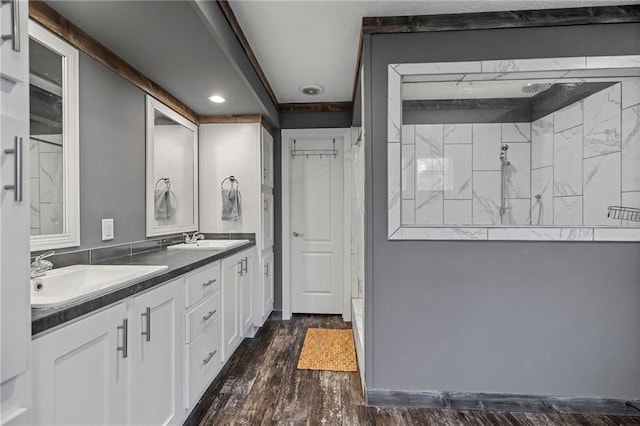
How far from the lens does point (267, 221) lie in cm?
348

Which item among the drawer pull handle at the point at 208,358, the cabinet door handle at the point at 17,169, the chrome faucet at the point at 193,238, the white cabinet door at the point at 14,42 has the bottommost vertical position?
the drawer pull handle at the point at 208,358

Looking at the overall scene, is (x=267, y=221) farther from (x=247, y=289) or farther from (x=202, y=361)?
(x=202, y=361)

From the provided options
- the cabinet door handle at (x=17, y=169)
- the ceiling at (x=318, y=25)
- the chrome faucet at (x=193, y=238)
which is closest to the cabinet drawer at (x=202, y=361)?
the chrome faucet at (x=193, y=238)

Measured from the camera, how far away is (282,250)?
370 centimetres

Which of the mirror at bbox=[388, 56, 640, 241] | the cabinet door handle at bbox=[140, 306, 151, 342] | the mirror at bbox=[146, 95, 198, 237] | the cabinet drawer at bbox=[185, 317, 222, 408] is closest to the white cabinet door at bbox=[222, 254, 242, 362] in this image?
the cabinet drawer at bbox=[185, 317, 222, 408]

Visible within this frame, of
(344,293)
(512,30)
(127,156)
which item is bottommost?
(344,293)

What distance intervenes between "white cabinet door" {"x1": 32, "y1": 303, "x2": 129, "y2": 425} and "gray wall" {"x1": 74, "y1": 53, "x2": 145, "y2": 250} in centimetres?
85

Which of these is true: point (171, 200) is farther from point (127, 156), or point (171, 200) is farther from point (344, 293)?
point (344, 293)

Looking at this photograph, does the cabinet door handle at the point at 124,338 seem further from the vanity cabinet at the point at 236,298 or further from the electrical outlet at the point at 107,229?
the vanity cabinet at the point at 236,298

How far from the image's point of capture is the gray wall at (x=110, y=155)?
1.81 metres

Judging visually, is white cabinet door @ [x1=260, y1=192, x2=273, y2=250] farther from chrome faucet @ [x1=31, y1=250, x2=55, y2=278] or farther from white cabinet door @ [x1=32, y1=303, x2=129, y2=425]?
white cabinet door @ [x1=32, y1=303, x2=129, y2=425]

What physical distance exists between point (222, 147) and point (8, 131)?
2521 mm

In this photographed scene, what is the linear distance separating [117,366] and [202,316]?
2.40 feet

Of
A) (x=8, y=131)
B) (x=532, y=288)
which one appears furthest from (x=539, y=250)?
(x=8, y=131)
